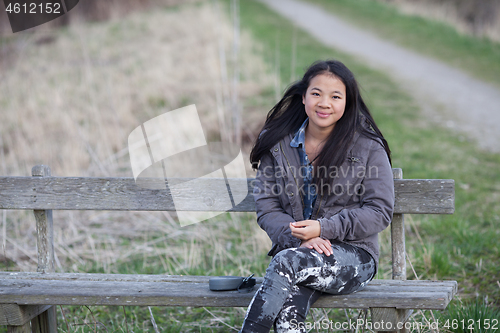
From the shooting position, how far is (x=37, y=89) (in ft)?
32.8

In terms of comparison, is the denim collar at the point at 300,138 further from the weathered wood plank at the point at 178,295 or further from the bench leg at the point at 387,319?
the bench leg at the point at 387,319

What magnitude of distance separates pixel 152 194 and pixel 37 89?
8.05m

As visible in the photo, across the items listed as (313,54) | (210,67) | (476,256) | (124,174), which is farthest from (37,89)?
(476,256)

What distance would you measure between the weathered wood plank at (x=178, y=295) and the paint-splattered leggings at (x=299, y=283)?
84mm

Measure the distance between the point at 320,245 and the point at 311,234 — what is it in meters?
0.06

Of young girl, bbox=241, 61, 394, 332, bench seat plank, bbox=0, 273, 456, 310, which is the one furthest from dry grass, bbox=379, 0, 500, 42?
bench seat plank, bbox=0, 273, 456, 310

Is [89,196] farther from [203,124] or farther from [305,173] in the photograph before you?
[203,124]

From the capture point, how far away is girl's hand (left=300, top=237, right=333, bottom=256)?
2305mm

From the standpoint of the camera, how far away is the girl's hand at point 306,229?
234 cm

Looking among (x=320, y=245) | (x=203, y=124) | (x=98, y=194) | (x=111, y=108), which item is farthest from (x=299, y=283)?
(x=111, y=108)

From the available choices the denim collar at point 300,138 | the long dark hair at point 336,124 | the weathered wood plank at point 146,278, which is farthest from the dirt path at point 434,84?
the weathered wood plank at point 146,278

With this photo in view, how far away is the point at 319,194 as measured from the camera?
2.55 m

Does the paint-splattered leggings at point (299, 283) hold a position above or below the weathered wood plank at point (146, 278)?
above

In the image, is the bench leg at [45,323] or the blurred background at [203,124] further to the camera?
the blurred background at [203,124]
